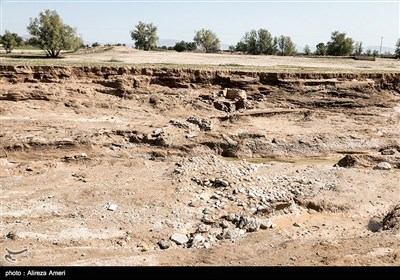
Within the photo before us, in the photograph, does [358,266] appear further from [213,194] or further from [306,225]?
[213,194]

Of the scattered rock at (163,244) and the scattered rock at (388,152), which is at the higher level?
the scattered rock at (388,152)

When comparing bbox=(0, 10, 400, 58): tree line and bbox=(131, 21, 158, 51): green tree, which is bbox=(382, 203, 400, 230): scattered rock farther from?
bbox=(131, 21, 158, 51): green tree

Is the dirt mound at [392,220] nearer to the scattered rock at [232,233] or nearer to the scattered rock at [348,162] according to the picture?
the scattered rock at [232,233]

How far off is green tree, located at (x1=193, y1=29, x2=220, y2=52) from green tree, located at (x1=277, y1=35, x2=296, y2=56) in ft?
36.0

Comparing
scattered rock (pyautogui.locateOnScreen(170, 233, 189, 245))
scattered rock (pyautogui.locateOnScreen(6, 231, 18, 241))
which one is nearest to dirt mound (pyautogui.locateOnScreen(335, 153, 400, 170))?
scattered rock (pyautogui.locateOnScreen(170, 233, 189, 245))

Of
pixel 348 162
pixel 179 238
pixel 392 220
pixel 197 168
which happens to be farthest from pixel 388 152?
pixel 179 238

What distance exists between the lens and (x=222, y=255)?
8.47 metres

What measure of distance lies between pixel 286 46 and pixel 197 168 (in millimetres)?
55453

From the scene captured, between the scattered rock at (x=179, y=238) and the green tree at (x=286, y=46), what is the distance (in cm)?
5747

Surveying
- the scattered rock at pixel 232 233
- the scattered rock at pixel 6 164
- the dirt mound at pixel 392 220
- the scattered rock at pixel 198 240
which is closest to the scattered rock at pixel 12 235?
the scattered rock at pixel 198 240

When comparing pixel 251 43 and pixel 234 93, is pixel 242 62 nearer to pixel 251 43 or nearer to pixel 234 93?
pixel 234 93

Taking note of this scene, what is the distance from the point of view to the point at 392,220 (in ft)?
34.4

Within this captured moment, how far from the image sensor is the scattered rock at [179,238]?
10.0m

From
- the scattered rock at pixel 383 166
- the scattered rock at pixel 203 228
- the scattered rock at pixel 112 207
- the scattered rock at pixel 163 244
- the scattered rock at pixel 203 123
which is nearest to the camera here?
the scattered rock at pixel 163 244
